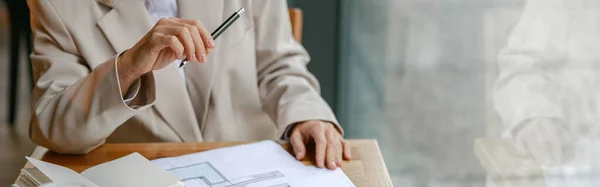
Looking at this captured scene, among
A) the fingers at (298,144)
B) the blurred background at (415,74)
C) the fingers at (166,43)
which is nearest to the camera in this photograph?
the fingers at (166,43)

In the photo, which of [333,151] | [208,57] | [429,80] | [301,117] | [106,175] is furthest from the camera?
[429,80]

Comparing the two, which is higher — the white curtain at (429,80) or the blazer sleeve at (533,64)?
the blazer sleeve at (533,64)

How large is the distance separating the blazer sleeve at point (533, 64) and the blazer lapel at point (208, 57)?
50 centimetres

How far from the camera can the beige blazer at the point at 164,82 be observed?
0.99 metres

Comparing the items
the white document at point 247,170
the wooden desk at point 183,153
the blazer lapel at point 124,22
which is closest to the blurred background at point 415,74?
the wooden desk at point 183,153

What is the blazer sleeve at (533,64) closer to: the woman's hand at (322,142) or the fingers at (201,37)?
the woman's hand at (322,142)

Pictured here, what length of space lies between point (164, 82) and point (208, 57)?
3.7 inches

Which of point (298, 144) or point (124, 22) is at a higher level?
point (124, 22)

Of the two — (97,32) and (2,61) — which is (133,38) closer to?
(97,32)

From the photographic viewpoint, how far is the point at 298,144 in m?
1.03

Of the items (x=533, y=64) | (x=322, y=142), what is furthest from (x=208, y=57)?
(x=533, y=64)

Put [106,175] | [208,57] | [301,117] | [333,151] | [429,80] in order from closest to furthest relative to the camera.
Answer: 1. [106,175]
2. [333,151]
3. [301,117]
4. [208,57]
5. [429,80]

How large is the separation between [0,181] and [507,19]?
2088 mm

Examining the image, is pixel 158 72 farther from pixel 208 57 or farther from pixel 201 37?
pixel 201 37
